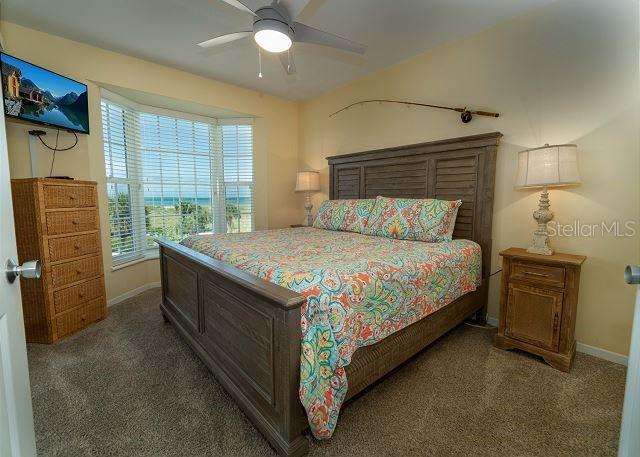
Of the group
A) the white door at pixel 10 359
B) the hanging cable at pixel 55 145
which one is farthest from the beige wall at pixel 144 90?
the white door at pixel 10 359

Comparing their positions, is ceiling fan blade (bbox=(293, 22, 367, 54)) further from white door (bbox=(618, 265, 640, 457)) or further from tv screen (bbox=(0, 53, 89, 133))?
tv screen (bbox=(0, 53, 89, 133))

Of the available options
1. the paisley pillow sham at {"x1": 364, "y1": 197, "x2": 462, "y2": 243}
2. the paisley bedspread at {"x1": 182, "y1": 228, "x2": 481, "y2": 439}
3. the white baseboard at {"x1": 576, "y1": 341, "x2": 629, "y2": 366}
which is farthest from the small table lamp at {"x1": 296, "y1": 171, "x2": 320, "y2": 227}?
the white baseboard at {"x1": 576, "y1": 341, "x2": 629, "y2": 366}

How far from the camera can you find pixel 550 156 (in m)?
1.99

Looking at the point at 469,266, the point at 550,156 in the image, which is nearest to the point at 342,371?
the point at 469,266

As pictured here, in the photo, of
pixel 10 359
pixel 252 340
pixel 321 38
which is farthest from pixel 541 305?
pixel 10 359

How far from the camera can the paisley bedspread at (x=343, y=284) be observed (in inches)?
48.3

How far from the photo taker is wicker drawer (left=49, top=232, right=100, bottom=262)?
2.33 m

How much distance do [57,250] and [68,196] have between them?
0.45 meters

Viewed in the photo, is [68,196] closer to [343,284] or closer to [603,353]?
[343,284]

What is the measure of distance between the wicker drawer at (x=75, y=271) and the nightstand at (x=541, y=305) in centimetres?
351

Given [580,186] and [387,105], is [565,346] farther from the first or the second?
[387,105]

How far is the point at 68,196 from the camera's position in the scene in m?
2.42

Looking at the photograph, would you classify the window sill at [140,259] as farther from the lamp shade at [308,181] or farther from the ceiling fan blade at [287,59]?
the ceiling fan blade at [287,59]

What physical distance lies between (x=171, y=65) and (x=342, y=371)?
3.64 meters
